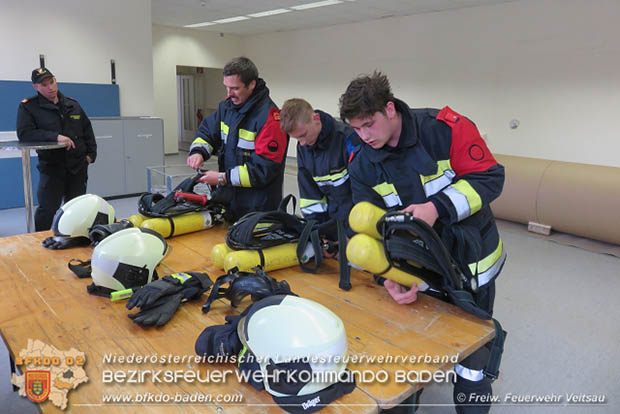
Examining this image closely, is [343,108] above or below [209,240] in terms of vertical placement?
above

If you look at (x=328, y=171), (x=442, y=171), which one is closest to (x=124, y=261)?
(x=328, y=171)

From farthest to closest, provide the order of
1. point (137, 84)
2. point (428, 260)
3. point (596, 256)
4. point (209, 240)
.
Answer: point (137, 84) → point (596, 256) → point (209, 240) → point (428, 260)

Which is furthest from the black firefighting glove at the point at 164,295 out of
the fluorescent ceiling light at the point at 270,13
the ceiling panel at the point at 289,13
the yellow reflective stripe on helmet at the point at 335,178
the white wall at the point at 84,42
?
the fluorescent ceiling light at the point at 270,13

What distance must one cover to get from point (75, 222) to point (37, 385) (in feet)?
3.52

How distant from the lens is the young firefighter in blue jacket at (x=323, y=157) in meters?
1.95

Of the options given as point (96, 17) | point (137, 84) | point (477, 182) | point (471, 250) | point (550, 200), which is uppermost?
point (96, 17)

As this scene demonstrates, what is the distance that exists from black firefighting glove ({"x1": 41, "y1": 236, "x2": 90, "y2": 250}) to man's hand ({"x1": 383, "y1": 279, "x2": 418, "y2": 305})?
1.43 meters

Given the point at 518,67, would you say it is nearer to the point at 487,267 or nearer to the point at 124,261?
the point at 487,267

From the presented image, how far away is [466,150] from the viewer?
154cm

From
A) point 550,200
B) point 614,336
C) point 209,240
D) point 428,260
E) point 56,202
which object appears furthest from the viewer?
point 550,200

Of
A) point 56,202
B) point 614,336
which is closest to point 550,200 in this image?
point 614,336

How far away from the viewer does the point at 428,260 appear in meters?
1.45

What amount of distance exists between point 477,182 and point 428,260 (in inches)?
12.8

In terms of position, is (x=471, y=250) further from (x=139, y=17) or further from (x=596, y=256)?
(x=139, y=17)
